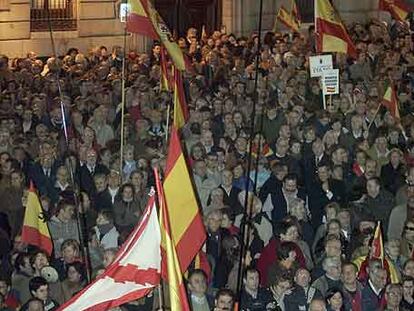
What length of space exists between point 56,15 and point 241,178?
673 inches

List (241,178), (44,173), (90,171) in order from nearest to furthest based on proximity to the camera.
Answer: (241,178)
(44,173)
(90,171)

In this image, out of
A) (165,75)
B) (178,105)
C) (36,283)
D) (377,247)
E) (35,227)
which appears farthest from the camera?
(165,75)

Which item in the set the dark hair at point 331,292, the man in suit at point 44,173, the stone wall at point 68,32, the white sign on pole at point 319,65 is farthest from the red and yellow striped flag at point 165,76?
the stone wall at point 68,32

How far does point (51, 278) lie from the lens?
11398 mm

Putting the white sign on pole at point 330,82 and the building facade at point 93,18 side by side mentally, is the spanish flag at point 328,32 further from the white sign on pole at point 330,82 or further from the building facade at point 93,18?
the building facade at point 93,18

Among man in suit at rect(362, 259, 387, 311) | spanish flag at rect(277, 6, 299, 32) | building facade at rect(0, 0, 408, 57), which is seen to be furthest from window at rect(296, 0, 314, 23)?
man in suit at rect(362, 259, 387, 311)

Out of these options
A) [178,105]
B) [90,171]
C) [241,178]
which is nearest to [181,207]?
[178,105]

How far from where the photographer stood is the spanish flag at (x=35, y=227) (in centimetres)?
1255

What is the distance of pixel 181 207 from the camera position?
9406mm

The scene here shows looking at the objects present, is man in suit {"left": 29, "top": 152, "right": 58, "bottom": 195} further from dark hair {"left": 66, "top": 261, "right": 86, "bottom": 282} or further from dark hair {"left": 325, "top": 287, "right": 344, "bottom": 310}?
dark hair {"left": 325, "top": 287, "right": 344, "bottom": 310}

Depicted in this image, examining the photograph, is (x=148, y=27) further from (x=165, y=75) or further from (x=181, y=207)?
(x=181, y=207)

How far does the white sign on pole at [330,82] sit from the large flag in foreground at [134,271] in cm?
885

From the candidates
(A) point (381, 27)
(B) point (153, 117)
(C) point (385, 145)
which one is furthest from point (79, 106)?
(A) point (381, 27)

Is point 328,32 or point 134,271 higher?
point 328,32
